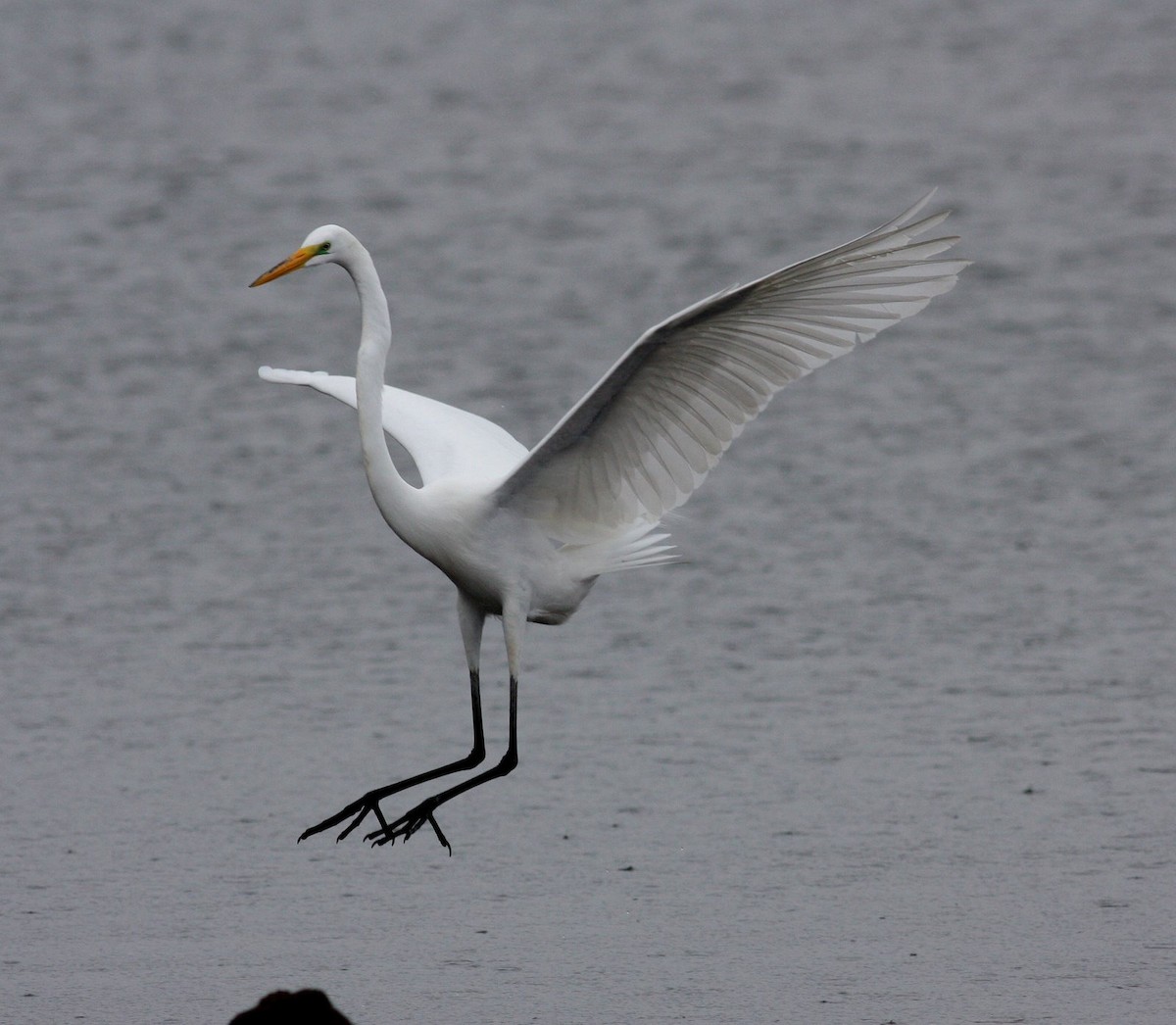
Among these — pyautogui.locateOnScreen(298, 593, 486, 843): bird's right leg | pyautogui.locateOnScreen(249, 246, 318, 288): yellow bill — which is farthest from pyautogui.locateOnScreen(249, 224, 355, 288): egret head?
pyautogui.locateOnScreen(298, 593, 486, 843): bird's right leg

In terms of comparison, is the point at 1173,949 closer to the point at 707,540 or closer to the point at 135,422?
the point at 707,540

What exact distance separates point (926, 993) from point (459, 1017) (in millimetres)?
1346

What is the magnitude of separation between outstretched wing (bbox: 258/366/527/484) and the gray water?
1.26 metres

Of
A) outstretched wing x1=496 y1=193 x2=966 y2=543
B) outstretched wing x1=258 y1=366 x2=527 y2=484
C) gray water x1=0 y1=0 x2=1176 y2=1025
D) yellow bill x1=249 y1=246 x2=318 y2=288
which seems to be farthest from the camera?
outstretched wing x1=258 y1=366 x2=527 y2=484

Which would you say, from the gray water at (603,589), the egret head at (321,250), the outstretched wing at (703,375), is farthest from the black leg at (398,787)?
the egret head at (321,250)

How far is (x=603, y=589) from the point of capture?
Result: 1027cm

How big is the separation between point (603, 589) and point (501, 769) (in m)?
3.12

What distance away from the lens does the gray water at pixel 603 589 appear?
6.84 m

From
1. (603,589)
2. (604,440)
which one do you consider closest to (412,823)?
(604,440)

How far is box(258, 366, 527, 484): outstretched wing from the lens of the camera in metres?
7.39

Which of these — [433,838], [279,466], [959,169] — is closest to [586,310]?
[279,466]

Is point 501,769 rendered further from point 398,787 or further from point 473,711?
point 398,787

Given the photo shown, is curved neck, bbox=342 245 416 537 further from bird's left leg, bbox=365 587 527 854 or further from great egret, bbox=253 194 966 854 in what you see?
bird's left leg, bbox=365 587 527 854

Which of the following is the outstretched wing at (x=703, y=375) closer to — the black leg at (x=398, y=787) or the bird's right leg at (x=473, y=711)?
the bird's right leg at (x=473, y=711)
